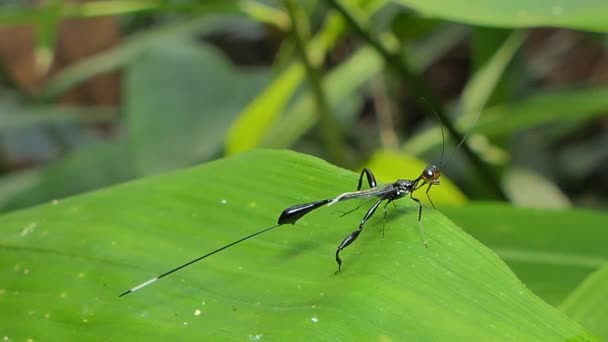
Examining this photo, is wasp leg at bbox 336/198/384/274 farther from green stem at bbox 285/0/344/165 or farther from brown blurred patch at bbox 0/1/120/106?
brown blurred patch at bbox 0/1/120/106

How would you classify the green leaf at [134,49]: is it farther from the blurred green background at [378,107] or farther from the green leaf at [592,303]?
the green leaf at [592,303]

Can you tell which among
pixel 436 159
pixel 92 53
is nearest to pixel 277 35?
pixel 436 159

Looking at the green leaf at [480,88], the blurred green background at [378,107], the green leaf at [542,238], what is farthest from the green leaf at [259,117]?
the green leaf at [542,238]

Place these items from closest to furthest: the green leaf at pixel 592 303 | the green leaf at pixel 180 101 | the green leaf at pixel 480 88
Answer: the green leaf at pixel 592 303
the green leaf at pixel 480 88
the green leaf at pixel 180 101

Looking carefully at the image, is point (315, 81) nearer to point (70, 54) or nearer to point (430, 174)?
point (430, 174)

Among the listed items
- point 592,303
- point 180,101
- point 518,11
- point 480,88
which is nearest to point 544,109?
point 480,88
